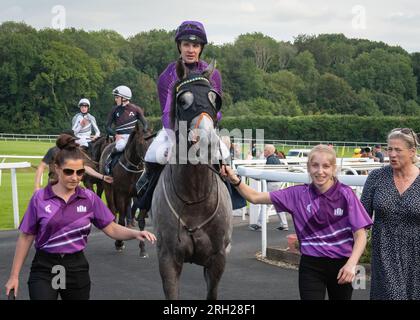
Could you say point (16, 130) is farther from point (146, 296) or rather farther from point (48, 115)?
point (146, 296)

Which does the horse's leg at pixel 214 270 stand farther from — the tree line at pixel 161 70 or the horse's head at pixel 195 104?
the tree line at pixel 161 70

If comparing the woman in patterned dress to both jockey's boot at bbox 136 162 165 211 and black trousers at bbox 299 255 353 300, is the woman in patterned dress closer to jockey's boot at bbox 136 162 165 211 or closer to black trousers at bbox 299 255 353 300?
black trousers at bbox 299 255 353 300

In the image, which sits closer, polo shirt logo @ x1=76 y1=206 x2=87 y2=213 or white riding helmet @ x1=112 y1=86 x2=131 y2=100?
polo shirt logo @ x1=76 y1=206 x2=87 y2=213

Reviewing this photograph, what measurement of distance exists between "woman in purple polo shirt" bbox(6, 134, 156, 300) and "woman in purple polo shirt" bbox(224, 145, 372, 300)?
1.08 metres

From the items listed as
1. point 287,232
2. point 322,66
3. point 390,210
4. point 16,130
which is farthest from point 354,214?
point 322,66

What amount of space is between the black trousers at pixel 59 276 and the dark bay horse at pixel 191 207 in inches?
40.5

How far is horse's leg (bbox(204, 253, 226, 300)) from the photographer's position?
5.13 meters

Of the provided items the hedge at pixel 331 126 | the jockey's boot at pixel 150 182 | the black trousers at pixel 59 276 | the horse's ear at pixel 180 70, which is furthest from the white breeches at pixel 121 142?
the hedge at pixel 331 126

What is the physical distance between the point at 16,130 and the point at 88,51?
→ 22.6 meters

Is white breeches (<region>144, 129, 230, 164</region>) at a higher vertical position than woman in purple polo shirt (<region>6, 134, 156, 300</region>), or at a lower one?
higher

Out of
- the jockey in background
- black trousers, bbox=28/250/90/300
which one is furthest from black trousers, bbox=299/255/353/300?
the jockey in background

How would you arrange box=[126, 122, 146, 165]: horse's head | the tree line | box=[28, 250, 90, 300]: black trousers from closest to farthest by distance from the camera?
1. box=[28, 250, 90, 300]: black trousers
2. box=[126, 122, 146, 165]: horse's head
3. the tree line

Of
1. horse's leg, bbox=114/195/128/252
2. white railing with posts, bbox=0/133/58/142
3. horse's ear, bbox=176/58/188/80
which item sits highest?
horse's ear, bbox=176/58/188/80

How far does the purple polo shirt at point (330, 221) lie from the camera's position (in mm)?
4027
